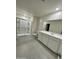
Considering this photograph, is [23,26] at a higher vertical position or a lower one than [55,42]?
higher

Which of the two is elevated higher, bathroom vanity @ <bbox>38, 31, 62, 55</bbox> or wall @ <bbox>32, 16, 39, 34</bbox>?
wall @ <bbox>32, 16, 39, 34</bbox>

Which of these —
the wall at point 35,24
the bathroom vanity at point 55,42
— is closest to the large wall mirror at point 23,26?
the wall at point 35,24

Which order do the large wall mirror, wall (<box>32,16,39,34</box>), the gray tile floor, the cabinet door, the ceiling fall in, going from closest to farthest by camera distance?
the gray tile floor → the cabinet door → the ceiling → the large wall mirror → wall (<box>32,16,39,34</box>)

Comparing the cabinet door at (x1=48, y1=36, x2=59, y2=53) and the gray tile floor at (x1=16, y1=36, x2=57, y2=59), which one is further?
the cabinet door at (x1=48, y1=36, x2=59, y2=53)

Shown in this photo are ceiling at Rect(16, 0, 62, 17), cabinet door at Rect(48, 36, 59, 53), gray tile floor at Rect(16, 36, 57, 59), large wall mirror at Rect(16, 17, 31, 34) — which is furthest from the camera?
large wall mirror at Rect(16, 17, 31, 34)

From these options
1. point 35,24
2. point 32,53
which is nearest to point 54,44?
point 32,53

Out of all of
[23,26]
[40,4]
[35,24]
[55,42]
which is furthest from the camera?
[35,24]

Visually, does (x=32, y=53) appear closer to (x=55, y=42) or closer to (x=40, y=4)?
(x=55, y=42)

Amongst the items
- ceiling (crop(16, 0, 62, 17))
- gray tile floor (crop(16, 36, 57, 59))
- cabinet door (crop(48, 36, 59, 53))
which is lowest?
gray tile floor (crop(16, 36, 57, 59))

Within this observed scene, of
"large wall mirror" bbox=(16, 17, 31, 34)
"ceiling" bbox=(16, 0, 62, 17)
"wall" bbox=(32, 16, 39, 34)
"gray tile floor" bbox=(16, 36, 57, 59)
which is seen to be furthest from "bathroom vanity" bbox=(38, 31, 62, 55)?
"wall" bbox=(32, 16, 39, 34)

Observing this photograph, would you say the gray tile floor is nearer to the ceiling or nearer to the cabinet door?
the cabinet door
